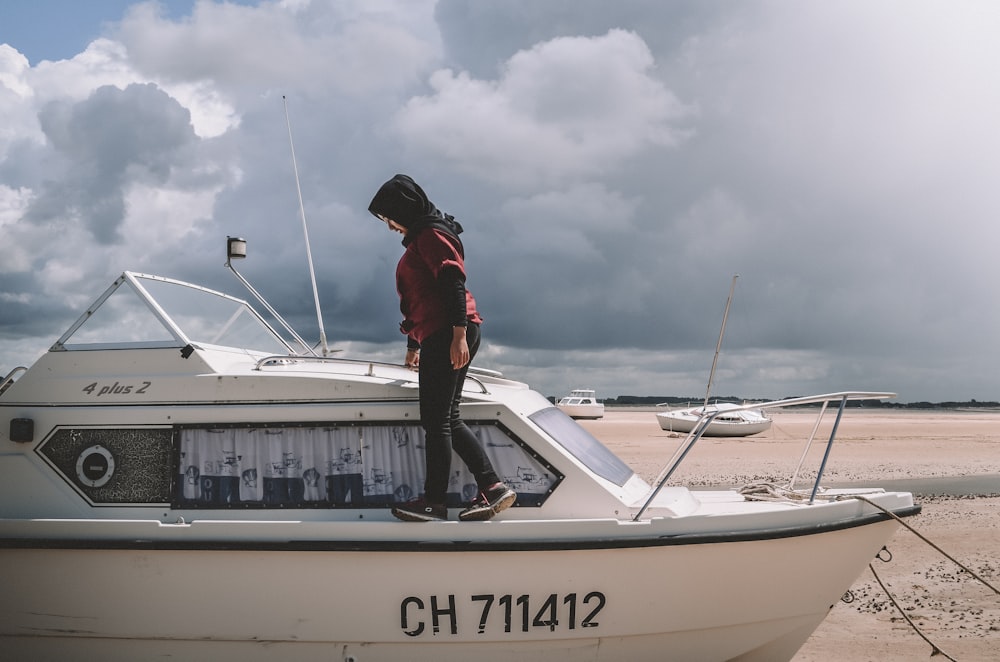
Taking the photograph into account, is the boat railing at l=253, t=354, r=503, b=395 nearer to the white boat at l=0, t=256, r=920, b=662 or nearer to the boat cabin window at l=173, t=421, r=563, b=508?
the white boat at l=0, t=256, r=920, b=662

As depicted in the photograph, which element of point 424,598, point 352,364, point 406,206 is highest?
point 406,206

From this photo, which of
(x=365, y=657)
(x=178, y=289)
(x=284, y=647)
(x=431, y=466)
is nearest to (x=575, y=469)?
A: (x=431, y=466)

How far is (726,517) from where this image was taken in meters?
4.30

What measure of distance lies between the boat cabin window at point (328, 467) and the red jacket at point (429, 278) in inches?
26.4

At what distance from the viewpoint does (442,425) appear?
4.22 m

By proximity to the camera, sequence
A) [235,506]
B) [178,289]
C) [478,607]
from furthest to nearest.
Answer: [178,289], [235,506], [478,607]

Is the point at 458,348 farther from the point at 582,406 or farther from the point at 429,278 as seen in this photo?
the point at 582,406

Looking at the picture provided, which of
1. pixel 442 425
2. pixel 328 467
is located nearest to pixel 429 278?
pixel 442 425

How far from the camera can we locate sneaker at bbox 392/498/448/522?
423cm

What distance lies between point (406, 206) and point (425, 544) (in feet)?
6.34

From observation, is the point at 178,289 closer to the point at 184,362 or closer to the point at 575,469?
the point at 184,362

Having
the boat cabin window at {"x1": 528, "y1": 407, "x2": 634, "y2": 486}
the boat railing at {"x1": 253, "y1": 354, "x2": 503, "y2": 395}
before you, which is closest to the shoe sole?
the boat cabin window at {"x1": 528, "y1": 407, "x2": 634, "y2": 486}

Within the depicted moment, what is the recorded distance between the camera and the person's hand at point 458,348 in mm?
4137

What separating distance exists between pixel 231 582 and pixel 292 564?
1.26 feet
